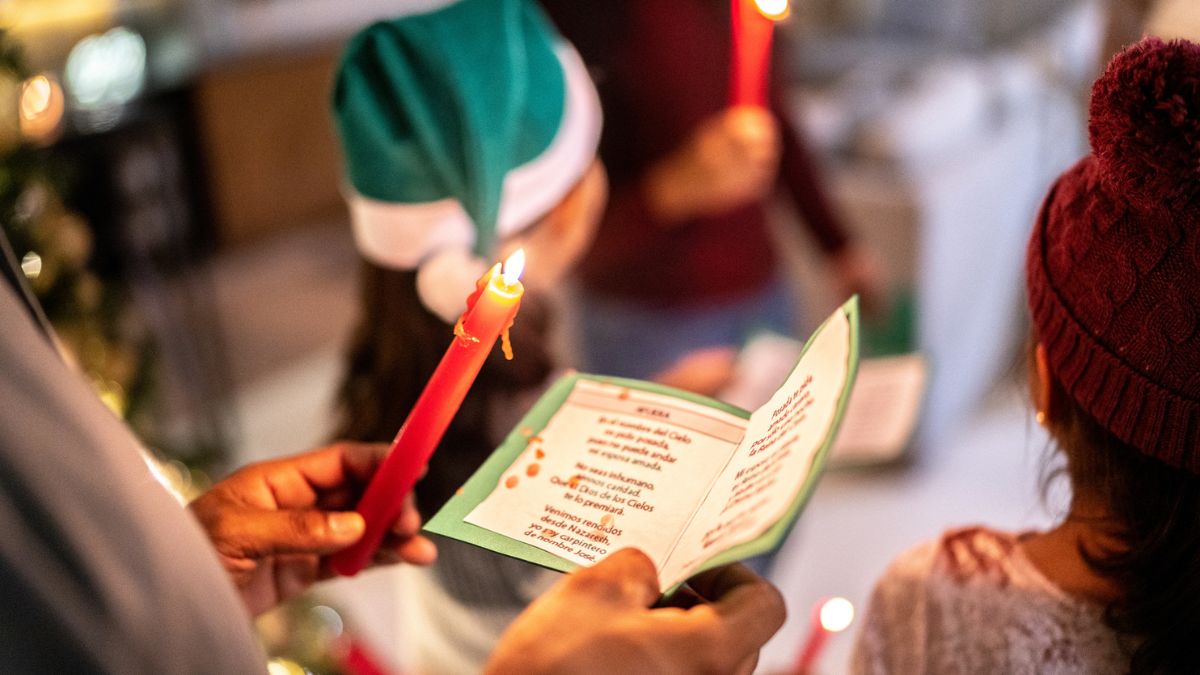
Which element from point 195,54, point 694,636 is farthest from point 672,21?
point 195,54

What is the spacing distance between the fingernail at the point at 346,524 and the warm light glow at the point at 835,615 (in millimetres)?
439

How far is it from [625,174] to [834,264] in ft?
1.58

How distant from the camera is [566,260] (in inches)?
43.8

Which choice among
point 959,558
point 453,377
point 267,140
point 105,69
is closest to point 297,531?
point 453,377

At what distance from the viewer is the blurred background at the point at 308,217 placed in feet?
5.32

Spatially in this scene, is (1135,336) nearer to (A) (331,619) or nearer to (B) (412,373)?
(B) (412,373)

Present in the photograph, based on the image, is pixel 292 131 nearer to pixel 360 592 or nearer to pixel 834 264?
pixel 360 592

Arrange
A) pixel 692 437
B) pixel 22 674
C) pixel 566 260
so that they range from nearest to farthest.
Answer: pixel 22 674
pixel 692 437
pixel 566 260

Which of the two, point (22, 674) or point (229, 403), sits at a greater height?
point (22, 674)

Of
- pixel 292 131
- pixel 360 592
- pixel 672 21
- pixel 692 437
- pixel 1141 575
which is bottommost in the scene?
pixel 360 592

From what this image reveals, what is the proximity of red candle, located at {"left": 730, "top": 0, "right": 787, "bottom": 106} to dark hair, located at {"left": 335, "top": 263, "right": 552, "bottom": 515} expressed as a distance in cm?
54

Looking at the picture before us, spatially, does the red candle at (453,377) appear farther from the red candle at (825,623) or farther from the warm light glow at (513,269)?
the red candle at (825,623)

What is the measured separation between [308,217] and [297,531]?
3.19 metres

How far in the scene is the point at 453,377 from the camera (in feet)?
1.76
